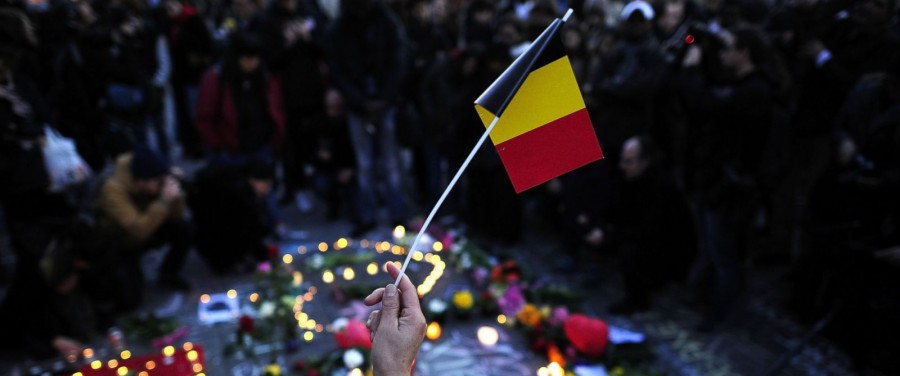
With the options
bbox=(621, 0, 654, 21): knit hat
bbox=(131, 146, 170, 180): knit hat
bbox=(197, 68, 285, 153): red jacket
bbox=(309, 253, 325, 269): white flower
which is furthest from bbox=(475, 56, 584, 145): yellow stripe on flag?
bbox=(197, 68, 285, 153): red jacket

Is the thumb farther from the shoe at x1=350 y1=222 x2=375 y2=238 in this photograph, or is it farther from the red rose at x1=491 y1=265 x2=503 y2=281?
the shoe at x1=350 y1=222 x2=375 y2=238

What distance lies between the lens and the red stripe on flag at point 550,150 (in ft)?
7.15

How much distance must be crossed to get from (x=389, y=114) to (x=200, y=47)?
2811 mm

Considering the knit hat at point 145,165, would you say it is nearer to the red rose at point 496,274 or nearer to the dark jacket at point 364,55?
the dark jacket at point 364,55

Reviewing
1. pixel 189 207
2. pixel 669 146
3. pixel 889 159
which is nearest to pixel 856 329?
pixel 889 159

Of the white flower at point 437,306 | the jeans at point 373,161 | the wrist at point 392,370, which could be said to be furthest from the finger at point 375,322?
the jeans at point 373,161

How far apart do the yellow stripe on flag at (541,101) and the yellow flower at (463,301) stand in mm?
2680

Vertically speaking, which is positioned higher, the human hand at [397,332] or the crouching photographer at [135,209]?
the crouching photographer at [135,209]

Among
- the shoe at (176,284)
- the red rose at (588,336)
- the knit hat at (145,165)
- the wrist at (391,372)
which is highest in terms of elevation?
the knit hat at (145,165)

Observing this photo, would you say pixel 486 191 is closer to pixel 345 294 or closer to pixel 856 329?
pixel 345 294

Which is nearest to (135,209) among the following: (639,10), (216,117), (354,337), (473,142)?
(216,117)

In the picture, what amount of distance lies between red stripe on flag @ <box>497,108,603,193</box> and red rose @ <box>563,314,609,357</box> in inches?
76.6

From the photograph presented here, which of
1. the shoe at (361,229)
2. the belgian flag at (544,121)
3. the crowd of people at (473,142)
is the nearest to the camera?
the belgian flag at (544,121)

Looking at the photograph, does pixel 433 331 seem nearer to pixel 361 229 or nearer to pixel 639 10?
pixel 361 229
